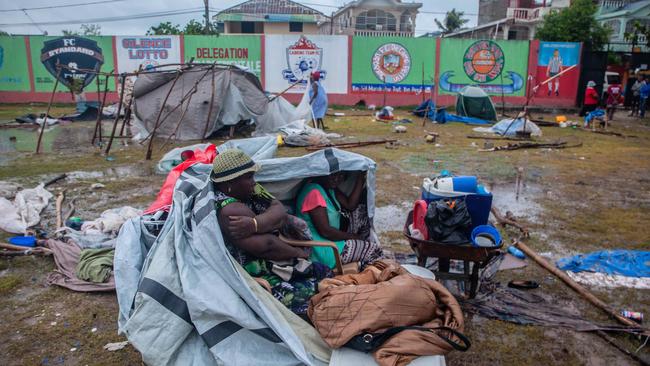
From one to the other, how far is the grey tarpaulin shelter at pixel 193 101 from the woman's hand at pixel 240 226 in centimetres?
846

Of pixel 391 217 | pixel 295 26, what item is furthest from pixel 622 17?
pixel 391 217

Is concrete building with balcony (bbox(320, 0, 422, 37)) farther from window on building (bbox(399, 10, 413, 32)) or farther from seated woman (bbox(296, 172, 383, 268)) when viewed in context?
seated woman (bbox(296, 172, 383, 268))

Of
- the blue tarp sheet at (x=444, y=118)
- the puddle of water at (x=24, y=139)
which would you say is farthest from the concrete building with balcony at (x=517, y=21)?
the puddle of water at (x=24, y=139)

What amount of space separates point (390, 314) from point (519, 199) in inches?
184

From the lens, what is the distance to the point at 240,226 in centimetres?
275

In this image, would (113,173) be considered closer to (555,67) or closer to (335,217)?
(335,217)

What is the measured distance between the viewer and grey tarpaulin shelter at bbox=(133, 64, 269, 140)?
433 inches

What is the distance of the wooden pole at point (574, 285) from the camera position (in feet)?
10.9

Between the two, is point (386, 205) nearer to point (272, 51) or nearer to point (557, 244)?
point (557, 244)

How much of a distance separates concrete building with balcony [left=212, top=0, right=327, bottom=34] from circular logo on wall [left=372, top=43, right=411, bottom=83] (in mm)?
16452

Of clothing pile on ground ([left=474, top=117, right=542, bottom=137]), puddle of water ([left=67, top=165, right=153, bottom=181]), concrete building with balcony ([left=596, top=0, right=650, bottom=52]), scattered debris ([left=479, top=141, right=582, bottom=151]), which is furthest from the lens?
concrete building with balcony ([left=596, top=0, right=650, bottom=52])

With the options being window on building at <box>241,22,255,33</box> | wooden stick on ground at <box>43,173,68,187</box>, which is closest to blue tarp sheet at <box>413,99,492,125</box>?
wooden stick on ground at <box>43,173,68,187</box>

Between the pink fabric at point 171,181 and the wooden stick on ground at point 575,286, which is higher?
the pink fabric at point 171,181

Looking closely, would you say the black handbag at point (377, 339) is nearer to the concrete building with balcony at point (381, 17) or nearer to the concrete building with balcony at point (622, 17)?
the concrete building with balcony at point (622, 17)
